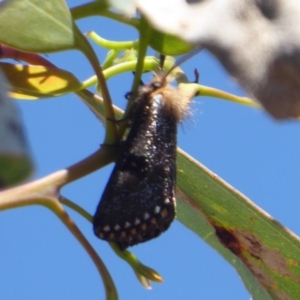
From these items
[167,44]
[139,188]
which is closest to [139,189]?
[139,188]

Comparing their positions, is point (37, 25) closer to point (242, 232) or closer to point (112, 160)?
point (112, 160)

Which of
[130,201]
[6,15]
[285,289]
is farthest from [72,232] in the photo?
[285,289]

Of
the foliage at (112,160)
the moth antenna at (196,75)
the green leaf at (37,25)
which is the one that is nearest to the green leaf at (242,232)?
the foliage at (112,160)

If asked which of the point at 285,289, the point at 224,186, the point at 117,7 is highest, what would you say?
the point at 117,7

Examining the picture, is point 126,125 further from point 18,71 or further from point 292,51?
point 292,51

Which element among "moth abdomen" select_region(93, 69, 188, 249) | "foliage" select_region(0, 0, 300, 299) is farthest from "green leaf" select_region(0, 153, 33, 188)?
"moth abdomen" select_region(93, 69, 188, 249)

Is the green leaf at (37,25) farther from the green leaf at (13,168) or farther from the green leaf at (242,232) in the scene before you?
the green leaf at (242,232)
